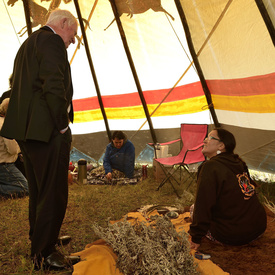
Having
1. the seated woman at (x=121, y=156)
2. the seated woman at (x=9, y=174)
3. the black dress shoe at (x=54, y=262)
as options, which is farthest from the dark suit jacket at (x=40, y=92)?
the seated woman at (x=121, y=156)

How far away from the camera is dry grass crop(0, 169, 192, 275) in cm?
208

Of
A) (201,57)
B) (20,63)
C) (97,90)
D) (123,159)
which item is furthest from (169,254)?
(97,90)

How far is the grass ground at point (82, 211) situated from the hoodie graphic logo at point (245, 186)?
3.64ft

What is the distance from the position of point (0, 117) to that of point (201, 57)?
269 centimetres

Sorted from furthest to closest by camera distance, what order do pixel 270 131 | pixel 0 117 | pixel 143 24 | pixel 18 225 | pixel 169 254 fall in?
pixel 143 24 < pixel 270 131 < pixel 0 117 < pixel 18 225 < pixel 169 254

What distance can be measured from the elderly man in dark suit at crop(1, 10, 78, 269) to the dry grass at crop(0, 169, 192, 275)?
0.31 metres

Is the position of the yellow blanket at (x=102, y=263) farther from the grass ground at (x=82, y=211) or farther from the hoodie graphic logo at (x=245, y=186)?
the hoodie graphic logo at (x=245, y=186)

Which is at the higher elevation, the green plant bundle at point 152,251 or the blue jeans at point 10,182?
the blue jeans at point 10,182

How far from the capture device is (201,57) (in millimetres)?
4168

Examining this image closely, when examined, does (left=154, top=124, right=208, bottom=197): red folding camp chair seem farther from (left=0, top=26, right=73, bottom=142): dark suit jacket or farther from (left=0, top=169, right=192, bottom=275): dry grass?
(left=0, top=26, right=73, bottom=142): dark suit jacket

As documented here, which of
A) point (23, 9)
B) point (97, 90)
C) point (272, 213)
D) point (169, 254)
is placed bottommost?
point (272, 213)

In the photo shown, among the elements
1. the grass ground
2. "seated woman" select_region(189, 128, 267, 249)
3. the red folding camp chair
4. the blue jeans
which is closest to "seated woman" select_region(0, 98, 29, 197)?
the blue jeans

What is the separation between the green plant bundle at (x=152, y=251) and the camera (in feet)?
5.30

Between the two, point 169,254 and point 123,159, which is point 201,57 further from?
point 169,254
